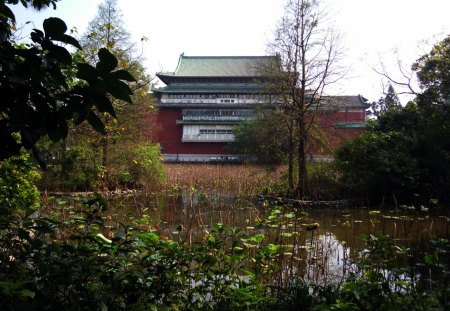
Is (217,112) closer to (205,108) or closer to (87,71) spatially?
(205,108)

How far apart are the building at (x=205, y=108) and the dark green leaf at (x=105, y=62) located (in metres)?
27.3

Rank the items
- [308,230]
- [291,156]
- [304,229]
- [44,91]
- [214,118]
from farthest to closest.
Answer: [214,118]
[291,156]
[304,229]
[308,230]
[44,91]

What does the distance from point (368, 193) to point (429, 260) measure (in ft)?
30.2

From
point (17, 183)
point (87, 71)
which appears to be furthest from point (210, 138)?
point (87, 71)

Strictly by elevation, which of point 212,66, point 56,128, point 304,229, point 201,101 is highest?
point 212,66

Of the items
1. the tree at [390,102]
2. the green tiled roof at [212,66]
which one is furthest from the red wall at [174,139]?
the tree at [390,102]

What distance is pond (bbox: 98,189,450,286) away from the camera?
3.79 m

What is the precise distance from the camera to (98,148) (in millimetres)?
11938

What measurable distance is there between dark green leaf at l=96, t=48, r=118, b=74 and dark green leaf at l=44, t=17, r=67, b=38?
149 mm

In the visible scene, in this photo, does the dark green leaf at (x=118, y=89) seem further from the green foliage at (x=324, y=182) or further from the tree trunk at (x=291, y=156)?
the tree trunk at (x=291, y=156)

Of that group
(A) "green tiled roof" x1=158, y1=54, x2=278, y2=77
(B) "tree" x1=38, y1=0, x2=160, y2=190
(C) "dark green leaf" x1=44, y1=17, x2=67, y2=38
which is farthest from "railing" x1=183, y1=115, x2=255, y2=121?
(C) "dark green leaf" x1=44, y1=17, x2=67, y2=38

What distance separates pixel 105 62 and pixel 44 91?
263mm

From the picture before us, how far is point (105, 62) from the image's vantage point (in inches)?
45.7

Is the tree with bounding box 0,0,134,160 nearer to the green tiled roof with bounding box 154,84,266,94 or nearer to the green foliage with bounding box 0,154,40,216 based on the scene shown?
the green foliage with bounding box 0,154,40,216
